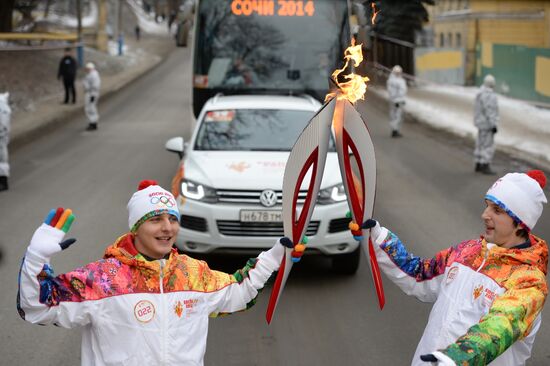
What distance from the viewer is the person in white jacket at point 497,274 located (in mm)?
3549

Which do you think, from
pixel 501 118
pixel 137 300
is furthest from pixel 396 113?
pixel 137 300

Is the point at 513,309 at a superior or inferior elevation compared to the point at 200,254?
superior

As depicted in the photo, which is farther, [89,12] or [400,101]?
[89,12]

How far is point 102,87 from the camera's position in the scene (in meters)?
33.6

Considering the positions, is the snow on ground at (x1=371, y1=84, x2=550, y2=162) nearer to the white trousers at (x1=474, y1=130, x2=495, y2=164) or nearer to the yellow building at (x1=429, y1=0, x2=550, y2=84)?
the white trousers at (x1=474, y1=130, x2=495, y2=164)

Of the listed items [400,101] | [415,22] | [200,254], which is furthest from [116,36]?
[200,254]

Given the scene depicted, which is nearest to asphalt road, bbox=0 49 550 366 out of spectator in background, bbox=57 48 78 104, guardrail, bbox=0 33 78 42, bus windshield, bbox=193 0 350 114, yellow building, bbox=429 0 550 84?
bus windshield, bbox=193 0 350 114

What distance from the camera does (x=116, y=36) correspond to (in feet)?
159

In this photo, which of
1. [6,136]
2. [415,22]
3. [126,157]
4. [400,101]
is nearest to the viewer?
[6,136]

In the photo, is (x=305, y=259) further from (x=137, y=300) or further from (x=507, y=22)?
(x=507, y=22)

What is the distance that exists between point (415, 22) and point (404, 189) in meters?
24.2

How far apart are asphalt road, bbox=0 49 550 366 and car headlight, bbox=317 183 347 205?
0.82 meters

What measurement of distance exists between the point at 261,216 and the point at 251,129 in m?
1.76

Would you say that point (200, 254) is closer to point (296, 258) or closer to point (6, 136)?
point (296, 258)
